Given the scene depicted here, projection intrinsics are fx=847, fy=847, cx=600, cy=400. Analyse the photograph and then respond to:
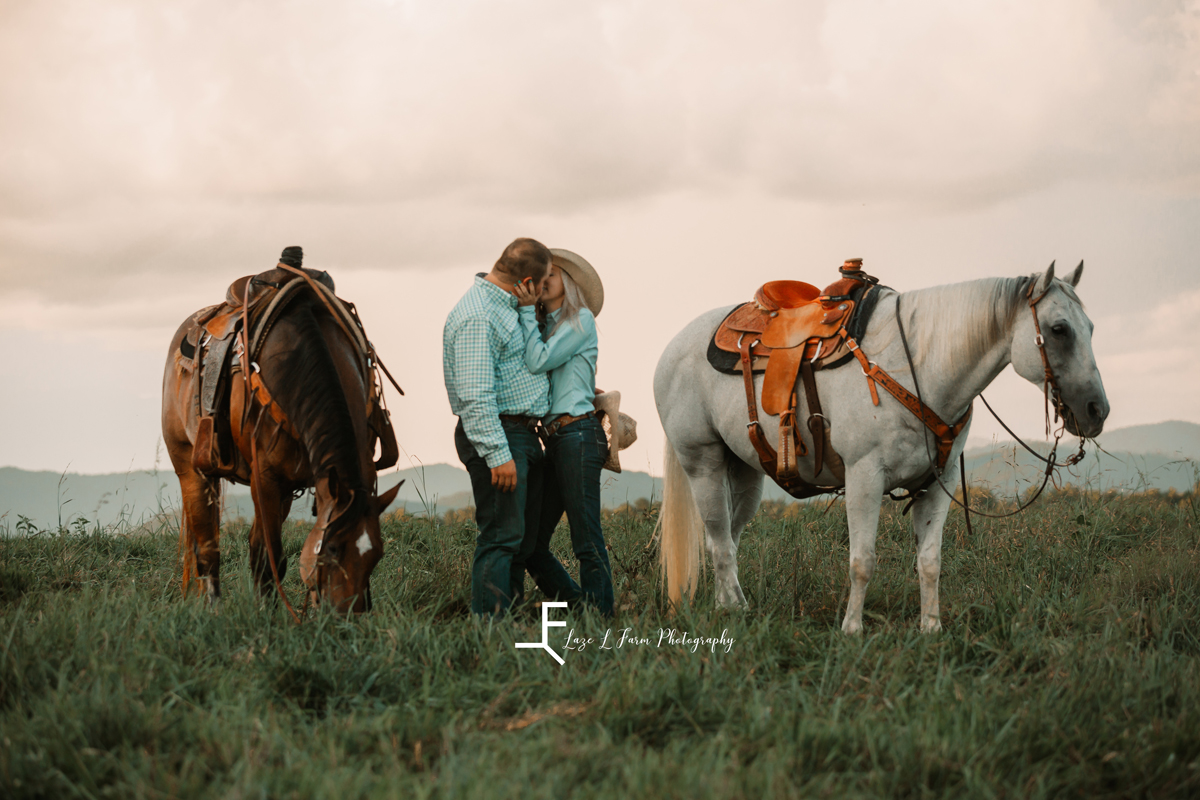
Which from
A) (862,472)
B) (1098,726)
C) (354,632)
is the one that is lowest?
(1098,726)

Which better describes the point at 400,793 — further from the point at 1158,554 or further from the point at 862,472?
the point at 1158,554

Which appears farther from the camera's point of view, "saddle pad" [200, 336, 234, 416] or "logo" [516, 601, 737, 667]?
"saddle pad" [200, 336, 234, 416]

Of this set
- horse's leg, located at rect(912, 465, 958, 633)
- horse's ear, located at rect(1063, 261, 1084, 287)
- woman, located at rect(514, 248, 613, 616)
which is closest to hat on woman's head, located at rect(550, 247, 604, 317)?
woman, located at rect(514, 248, 613, 616)

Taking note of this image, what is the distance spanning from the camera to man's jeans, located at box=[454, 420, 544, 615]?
4.00 m

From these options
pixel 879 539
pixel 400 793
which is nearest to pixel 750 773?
pixel 400 793

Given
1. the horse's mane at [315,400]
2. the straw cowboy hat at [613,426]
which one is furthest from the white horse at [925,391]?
the horse's mane at [315,400]

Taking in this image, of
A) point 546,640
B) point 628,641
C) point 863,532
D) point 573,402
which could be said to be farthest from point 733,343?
point 546,640

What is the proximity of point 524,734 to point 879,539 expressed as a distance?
4.13 meters

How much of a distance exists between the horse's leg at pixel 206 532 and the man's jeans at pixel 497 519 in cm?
171

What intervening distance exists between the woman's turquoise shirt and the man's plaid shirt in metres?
0.05

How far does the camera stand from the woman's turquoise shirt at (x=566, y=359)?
4.07m

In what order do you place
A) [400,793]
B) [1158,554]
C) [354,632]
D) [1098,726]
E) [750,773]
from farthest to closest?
[1158,554] → [354,632] → [1098,726] → [750,773] → [400,793]

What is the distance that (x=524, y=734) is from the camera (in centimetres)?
273

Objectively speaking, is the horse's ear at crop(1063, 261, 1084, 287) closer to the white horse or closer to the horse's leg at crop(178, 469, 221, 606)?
the white horse
